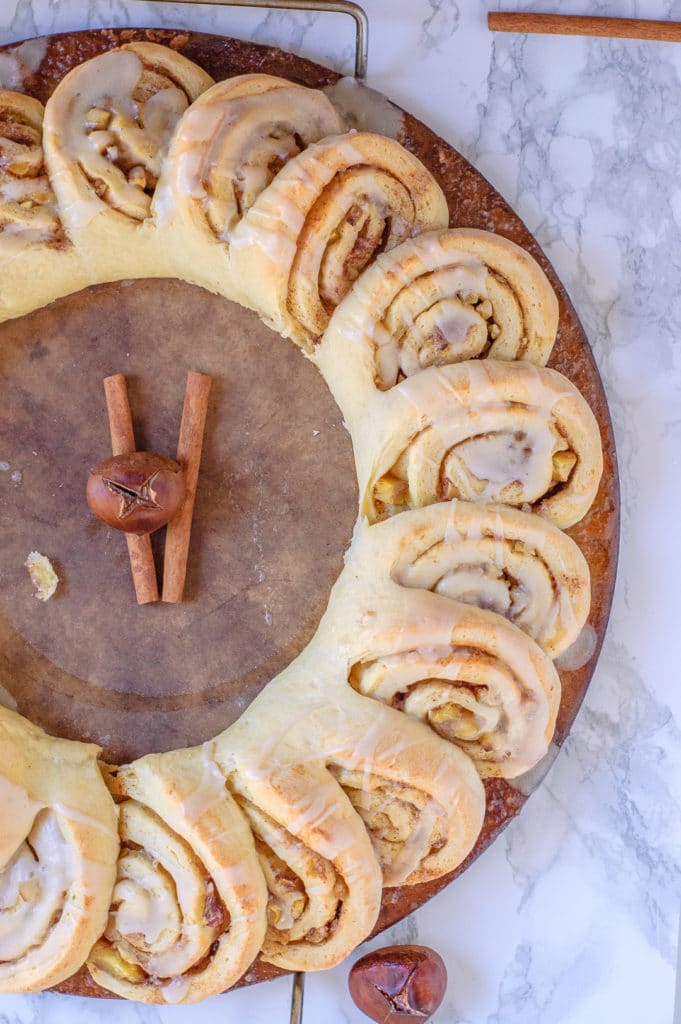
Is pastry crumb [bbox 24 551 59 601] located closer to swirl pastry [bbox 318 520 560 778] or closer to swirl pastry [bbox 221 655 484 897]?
swirl pastry [bbox 221 655 484 897]

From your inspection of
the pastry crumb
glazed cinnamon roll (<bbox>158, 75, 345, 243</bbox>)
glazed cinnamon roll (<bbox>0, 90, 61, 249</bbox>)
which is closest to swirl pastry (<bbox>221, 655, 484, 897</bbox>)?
the pastry crumb

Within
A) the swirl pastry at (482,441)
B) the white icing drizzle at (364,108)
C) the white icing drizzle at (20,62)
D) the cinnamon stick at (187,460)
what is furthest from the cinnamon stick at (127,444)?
the white icing drizzle at (364,108)

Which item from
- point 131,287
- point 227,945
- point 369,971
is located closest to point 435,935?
point 369,971

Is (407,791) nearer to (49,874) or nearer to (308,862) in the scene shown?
(308,862)

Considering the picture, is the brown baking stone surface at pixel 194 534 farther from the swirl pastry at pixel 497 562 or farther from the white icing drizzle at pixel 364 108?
the white icing drizzle at pixel 364 108

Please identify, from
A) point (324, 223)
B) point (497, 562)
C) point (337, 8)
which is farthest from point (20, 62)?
point (497, 562)

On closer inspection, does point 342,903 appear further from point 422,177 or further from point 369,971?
point 422,177
